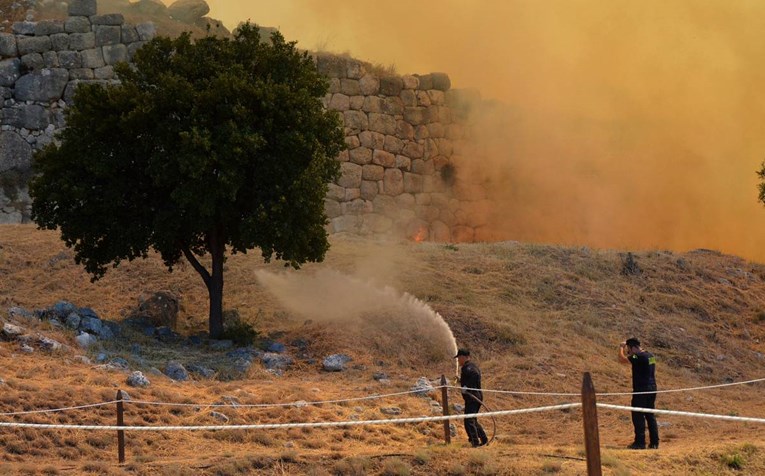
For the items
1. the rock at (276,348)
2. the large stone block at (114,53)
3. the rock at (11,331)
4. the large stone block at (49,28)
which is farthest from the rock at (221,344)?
the large stone block at (49,28)

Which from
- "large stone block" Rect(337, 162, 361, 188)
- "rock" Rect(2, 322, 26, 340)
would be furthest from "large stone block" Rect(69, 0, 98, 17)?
→ "rock" Rect(2, 322, 26, 340)

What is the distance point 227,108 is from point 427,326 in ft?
20.1

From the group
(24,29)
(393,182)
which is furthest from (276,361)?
(24,29)

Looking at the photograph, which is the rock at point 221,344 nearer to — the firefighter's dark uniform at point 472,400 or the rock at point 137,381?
the rock at point 137,381

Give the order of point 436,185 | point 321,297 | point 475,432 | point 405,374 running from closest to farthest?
point 475,432 → point 405,374 → point 321,297 → point 436,185

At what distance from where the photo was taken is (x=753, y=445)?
553 inches

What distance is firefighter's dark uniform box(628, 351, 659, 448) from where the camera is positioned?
15.5m

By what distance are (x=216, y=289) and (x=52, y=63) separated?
14.3m

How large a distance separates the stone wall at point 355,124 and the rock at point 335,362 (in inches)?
525

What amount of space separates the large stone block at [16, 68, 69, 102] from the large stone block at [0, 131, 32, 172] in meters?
1.25

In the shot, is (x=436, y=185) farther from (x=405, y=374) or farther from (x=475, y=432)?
(x=475, y=432)

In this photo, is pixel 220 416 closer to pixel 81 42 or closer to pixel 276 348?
pixel 276 348

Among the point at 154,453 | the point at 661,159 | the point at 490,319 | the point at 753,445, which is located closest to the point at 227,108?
the point at 490,319

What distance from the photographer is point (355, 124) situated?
36.6 metres
